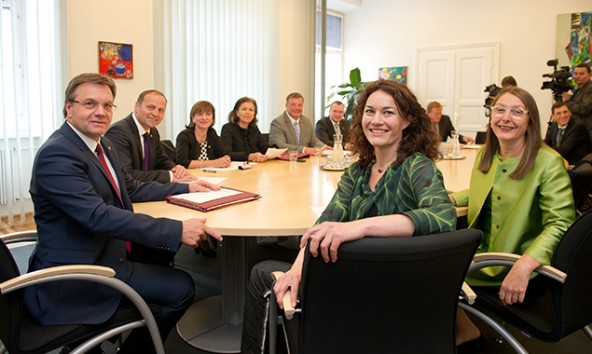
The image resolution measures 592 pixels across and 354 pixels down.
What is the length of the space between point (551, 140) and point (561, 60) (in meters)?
2.31

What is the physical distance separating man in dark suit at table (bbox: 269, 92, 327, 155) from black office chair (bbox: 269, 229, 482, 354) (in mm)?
3426

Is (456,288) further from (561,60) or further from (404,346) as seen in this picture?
(561,60)

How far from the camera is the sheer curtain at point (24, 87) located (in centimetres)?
437

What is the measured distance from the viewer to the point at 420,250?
3.41ft

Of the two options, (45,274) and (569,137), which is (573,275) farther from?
(569,137)

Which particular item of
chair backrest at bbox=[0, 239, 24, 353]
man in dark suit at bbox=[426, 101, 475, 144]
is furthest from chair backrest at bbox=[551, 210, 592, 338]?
man in dark suit at bbox=[426, 101, 475, 144]

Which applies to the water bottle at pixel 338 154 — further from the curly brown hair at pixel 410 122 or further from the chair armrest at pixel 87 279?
the chair armrest at pixel 87 279

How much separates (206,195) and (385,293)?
4.23ft

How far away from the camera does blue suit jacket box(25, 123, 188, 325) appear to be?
1.52 m

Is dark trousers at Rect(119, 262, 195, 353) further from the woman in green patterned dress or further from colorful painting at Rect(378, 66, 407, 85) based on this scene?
colorful painting at Rect(378, 66, 407, 85)

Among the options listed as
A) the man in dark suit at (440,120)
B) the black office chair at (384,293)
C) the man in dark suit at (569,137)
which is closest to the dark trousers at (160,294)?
the black office chair at (384,293)

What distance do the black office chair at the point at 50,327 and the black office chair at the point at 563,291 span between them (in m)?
1.13

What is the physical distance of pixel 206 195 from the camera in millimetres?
2201

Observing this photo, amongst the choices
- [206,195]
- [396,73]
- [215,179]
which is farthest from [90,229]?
[396,73]
